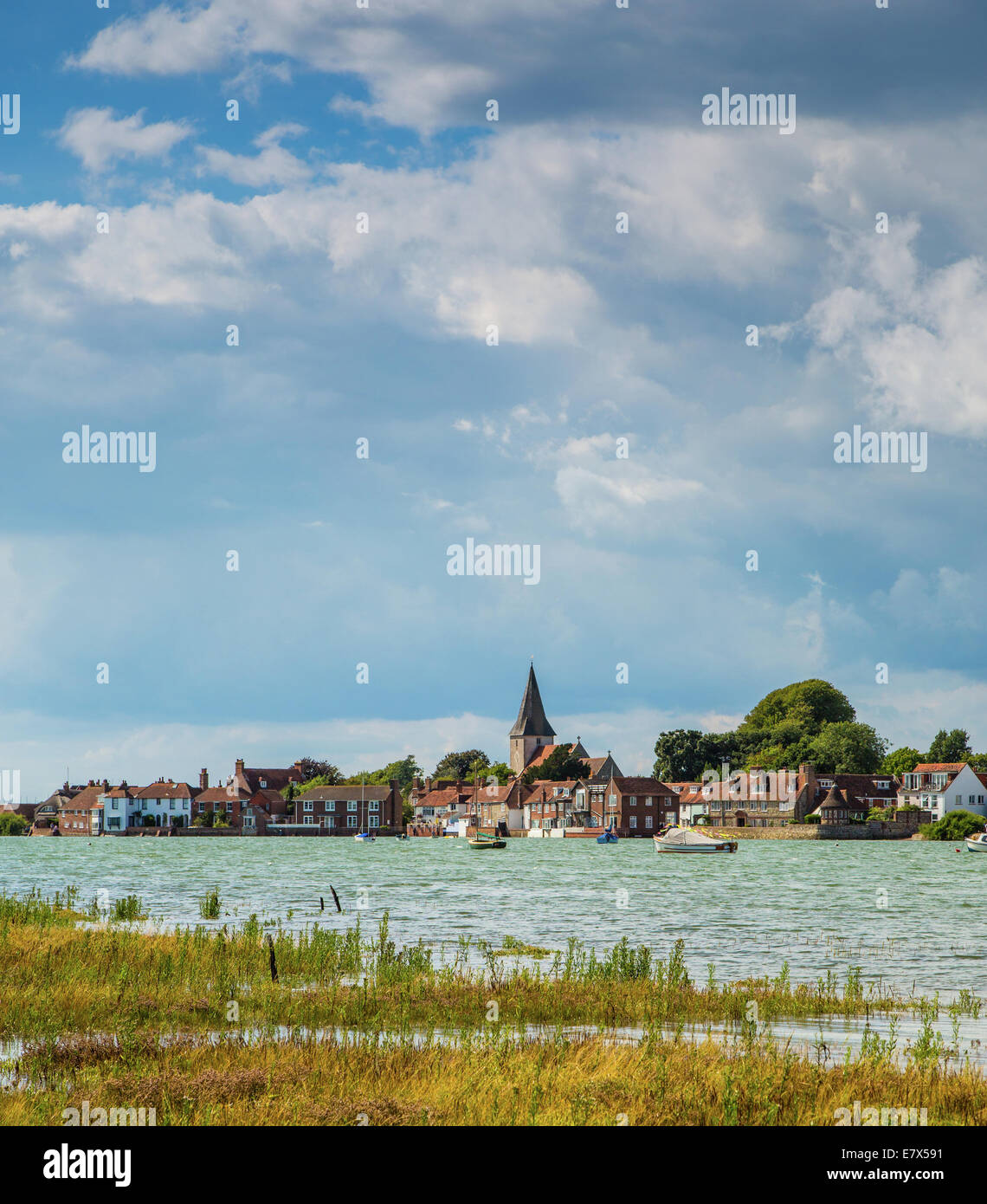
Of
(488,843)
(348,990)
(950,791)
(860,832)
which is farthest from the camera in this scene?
(860,832)

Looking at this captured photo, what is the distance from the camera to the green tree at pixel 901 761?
17612 cm

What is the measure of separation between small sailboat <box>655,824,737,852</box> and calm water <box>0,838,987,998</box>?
17.1m

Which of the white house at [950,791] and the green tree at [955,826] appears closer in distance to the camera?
the green tree at [955,826]

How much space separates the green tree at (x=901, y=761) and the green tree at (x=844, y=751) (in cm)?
152

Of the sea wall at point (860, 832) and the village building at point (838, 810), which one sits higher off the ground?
the village building at point (838, 810)

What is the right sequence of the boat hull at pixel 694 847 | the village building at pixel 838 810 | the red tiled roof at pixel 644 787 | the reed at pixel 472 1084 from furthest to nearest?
the red tiled roof at pixel 644 787
the village building at pixel 838 810
the boat hull at pixel 694 847
the reed at pixel 472 1084

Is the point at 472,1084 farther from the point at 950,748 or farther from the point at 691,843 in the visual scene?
the point at 950,748

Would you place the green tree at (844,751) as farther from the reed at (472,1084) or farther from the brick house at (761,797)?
the reed at (472,1084)

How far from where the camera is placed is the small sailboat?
119 meters

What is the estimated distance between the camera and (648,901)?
50406mm

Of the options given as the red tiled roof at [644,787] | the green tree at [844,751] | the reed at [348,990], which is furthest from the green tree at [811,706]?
the reed at [348,990]

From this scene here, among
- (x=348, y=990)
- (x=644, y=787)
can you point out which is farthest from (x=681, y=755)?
(x=348, y=990)
